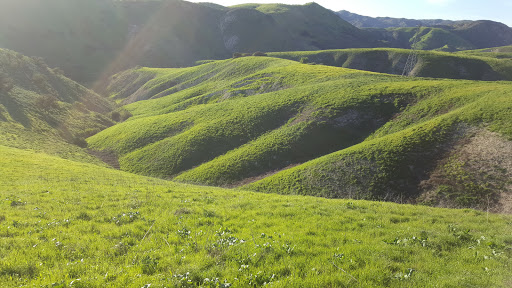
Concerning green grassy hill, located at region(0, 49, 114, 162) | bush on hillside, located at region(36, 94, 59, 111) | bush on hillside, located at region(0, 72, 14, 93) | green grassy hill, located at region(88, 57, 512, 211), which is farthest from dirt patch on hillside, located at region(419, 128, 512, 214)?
bush on hillside, located at region(0, 72, 14, 93)

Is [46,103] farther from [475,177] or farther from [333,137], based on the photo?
[475,177]

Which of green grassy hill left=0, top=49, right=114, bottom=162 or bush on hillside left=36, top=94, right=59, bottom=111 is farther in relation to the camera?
bush on hillside left=36, top=94, right=59, bottom=111

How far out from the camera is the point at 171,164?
51844mm

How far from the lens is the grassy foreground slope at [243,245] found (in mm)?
7789

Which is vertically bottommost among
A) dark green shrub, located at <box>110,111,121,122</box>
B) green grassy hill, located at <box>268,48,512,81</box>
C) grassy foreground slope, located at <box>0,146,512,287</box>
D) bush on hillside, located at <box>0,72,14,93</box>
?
dark green shrub, located at <box>110,111,121,122</box>

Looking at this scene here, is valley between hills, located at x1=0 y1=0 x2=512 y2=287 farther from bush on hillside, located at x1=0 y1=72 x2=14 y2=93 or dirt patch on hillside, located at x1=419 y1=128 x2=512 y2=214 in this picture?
bush on hillside, located at x1=0 y1=72 x2=14 y2=93

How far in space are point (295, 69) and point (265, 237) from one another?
3437 inches

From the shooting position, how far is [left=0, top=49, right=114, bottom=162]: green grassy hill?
54156 millimetres

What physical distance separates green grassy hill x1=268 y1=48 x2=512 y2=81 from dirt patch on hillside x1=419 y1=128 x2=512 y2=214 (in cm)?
10675

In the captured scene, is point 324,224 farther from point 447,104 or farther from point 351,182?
point 447,104

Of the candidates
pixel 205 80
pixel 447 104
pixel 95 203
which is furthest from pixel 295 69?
pixel 95 203

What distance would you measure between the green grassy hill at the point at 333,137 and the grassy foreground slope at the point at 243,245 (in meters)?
17.4

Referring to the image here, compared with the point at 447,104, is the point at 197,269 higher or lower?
lower

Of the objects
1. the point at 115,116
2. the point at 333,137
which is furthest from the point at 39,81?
the point at 333,137
